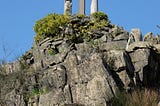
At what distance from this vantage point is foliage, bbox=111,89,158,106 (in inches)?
979

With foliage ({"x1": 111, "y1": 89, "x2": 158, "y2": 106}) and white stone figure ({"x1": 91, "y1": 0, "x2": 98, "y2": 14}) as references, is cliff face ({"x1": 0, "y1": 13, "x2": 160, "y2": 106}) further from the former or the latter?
white stone figure ({"x1": 91, "y1": 0, "x2": 98, "y2": 14})

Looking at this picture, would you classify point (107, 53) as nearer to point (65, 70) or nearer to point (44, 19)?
point (65, 70)

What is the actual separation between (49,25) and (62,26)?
0.65 meters

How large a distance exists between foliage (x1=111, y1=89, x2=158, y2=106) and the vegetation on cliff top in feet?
17.8

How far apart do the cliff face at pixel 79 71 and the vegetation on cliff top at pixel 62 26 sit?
0.42 m

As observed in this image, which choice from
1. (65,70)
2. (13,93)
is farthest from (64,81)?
(13,93)

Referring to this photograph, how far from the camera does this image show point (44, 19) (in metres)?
30.9

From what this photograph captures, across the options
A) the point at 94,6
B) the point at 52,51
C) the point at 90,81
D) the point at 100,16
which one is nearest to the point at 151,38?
the point at 100,16

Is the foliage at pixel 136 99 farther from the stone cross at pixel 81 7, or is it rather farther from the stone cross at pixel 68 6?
the stone cross at pixel 81 7

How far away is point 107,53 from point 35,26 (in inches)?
191

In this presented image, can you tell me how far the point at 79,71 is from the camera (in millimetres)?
26266

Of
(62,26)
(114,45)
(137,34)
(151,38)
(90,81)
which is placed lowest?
(90,81)

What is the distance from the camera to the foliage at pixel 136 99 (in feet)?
81.6

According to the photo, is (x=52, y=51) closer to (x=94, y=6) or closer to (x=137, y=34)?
(x=137, y=34)
